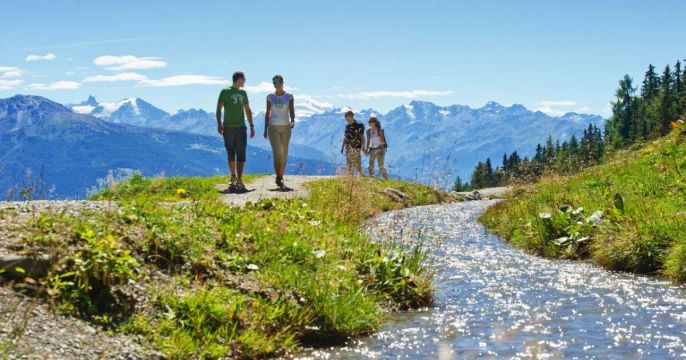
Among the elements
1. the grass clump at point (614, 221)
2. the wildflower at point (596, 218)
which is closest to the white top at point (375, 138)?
the grass clump at point (614, 221)

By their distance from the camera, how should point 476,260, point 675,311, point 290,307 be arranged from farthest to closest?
point 476,260 → point 675,311 → point 290,307

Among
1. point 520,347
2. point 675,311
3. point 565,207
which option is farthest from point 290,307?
point 565,207

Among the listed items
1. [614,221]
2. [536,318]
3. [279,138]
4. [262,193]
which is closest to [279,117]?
[279,138]

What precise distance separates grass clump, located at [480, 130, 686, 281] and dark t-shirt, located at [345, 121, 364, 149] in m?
6.43

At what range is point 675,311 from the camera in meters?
8.95

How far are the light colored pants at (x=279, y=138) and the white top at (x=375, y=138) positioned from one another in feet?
27.7

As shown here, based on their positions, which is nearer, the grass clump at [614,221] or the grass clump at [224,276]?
the grass clump at [224,276]

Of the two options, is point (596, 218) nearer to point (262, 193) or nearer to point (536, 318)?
point (536, 318)

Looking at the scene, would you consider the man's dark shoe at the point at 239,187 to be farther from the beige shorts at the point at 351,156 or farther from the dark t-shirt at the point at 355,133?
the dark t-shirt at the point at 355,133

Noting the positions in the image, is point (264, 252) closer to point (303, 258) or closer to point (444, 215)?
point (303, 258)

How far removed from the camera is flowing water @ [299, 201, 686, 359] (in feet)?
24.4

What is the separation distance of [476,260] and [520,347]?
6.65m

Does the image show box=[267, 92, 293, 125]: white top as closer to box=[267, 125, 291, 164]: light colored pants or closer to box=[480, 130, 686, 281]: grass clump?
box=[267, 125, 291, 164]: light colored pants

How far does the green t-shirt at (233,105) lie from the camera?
20.1m
